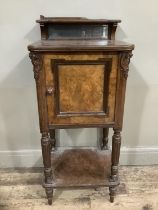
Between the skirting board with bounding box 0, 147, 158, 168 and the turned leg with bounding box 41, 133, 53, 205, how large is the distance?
0.38m

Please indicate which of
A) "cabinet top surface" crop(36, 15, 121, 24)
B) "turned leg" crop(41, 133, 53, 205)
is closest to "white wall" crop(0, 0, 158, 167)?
"cabinet top surface" crop(36, 15, 121, 24)

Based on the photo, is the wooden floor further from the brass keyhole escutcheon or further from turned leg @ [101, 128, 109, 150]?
the brass keyhole escutcheon

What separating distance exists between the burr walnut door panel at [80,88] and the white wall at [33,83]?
0.45 metres

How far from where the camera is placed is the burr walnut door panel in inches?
42.4

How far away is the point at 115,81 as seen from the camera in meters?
1.12

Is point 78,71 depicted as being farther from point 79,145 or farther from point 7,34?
point 79,145

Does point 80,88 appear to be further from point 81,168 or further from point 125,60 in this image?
point 81,168

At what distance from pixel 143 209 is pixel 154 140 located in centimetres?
51

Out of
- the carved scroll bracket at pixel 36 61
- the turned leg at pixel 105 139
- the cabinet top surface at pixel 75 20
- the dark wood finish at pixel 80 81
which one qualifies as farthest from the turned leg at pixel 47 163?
the cabinet top surface at pixel 75 20

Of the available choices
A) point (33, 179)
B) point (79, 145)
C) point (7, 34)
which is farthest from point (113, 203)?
point (7, 34)

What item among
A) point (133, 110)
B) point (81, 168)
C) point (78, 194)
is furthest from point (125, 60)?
point (78, 194)

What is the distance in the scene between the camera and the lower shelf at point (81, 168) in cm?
141

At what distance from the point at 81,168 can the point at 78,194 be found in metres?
0.17

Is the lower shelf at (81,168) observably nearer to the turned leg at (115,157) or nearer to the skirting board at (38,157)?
the turned leg at (115,157)
